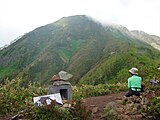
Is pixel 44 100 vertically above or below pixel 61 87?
below

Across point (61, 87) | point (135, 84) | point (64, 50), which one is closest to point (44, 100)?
point (61, 87)

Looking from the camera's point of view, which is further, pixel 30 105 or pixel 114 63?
pixel 114 63

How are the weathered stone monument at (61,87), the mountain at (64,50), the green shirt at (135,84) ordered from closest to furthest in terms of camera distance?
the green shirt at (135,84), the weathered stone monument at (61,87), the mountain at (64,50)

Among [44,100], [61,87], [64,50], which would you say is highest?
[64,50]

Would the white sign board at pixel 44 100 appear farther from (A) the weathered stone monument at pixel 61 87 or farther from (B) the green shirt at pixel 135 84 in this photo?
(B) the green shirt at pixel 135 84

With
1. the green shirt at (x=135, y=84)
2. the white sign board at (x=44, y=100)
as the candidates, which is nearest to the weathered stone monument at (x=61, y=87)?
the green shirt at (x=135, y=84)

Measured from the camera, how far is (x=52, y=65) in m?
134

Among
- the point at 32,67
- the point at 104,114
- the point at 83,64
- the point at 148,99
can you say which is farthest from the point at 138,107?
the point at 32,67

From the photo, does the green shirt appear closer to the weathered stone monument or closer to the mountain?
the weathered stone monument

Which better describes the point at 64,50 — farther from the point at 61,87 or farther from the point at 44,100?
the point at 44,100

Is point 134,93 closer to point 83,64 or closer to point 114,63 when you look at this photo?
point 114,63

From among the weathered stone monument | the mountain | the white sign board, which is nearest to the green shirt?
the weathered stone monument

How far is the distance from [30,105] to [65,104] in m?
1.00

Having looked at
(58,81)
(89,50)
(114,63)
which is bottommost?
(58,81)
